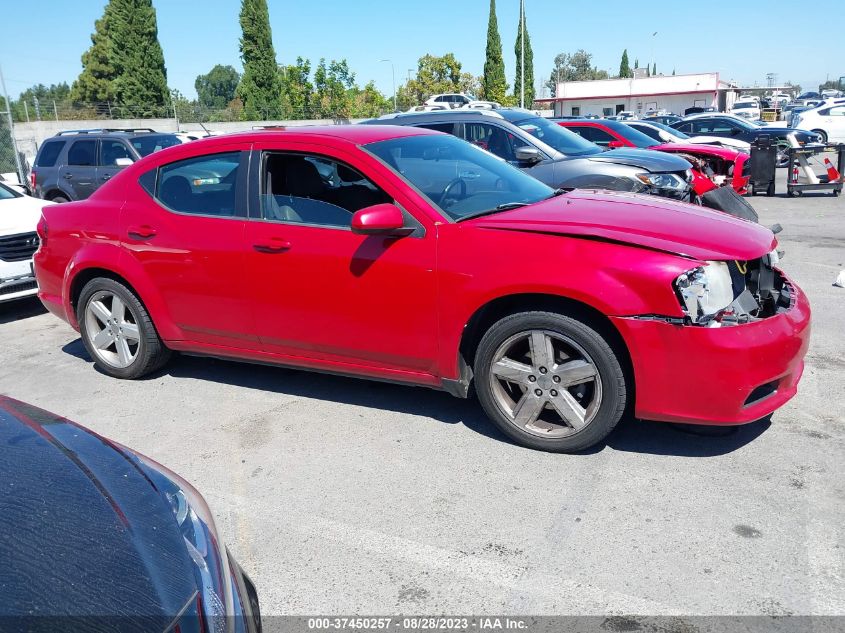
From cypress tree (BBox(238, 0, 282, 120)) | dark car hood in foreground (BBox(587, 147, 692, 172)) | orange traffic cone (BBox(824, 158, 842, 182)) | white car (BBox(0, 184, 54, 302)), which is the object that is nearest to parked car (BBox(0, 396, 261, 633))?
white car (BBox(0, 184, 54, 302))

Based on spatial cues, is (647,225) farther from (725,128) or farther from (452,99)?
(452,99)

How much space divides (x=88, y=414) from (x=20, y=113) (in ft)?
121

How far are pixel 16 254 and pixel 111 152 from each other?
650 cm

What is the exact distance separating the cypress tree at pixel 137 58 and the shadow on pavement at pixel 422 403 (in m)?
38.5

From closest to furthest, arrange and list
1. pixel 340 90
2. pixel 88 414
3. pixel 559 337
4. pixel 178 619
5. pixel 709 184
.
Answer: pixel 178 619 → pixel 559 337 → pixel 88 414 → pixel 709 184 → pixel 340 90

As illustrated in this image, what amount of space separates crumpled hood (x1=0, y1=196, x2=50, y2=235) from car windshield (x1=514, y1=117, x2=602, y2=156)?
6167mm

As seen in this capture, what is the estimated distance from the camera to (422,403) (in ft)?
15.8

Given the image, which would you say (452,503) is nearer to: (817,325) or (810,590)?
(810,590)

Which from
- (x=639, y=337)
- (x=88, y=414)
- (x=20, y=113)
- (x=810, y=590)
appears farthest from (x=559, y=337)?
(x=20, y=113)

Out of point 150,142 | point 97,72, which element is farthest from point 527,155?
point 97,72

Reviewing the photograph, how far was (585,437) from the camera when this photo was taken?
3873 millimetres

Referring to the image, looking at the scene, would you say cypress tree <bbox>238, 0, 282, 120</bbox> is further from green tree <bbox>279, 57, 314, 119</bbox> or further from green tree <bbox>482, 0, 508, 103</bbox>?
green tree <bbox>482, 0, 508, 103</bbox>

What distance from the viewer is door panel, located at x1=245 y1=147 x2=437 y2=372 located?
4.12 metres

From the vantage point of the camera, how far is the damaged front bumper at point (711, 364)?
353 cm
